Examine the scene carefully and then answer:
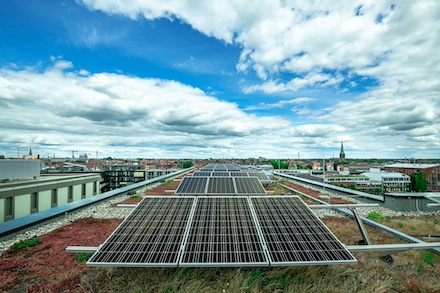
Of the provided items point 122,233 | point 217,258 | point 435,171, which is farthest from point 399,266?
point 435,171

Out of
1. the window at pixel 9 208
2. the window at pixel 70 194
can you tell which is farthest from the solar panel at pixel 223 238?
the window at pixel 70 194

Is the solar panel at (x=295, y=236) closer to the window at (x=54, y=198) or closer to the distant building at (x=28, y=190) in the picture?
the distant building at (x=28, y=190)

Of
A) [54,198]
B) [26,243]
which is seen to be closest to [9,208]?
[54,198]

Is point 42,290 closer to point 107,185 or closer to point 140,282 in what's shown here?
point 140,282

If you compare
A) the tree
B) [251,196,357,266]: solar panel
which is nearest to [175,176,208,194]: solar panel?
[251,196,357,266]: solar panel

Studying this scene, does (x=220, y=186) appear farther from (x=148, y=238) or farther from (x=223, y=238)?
(x=148, y=238)

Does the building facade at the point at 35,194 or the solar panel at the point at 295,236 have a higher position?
the solar panel at the point at 295,236
